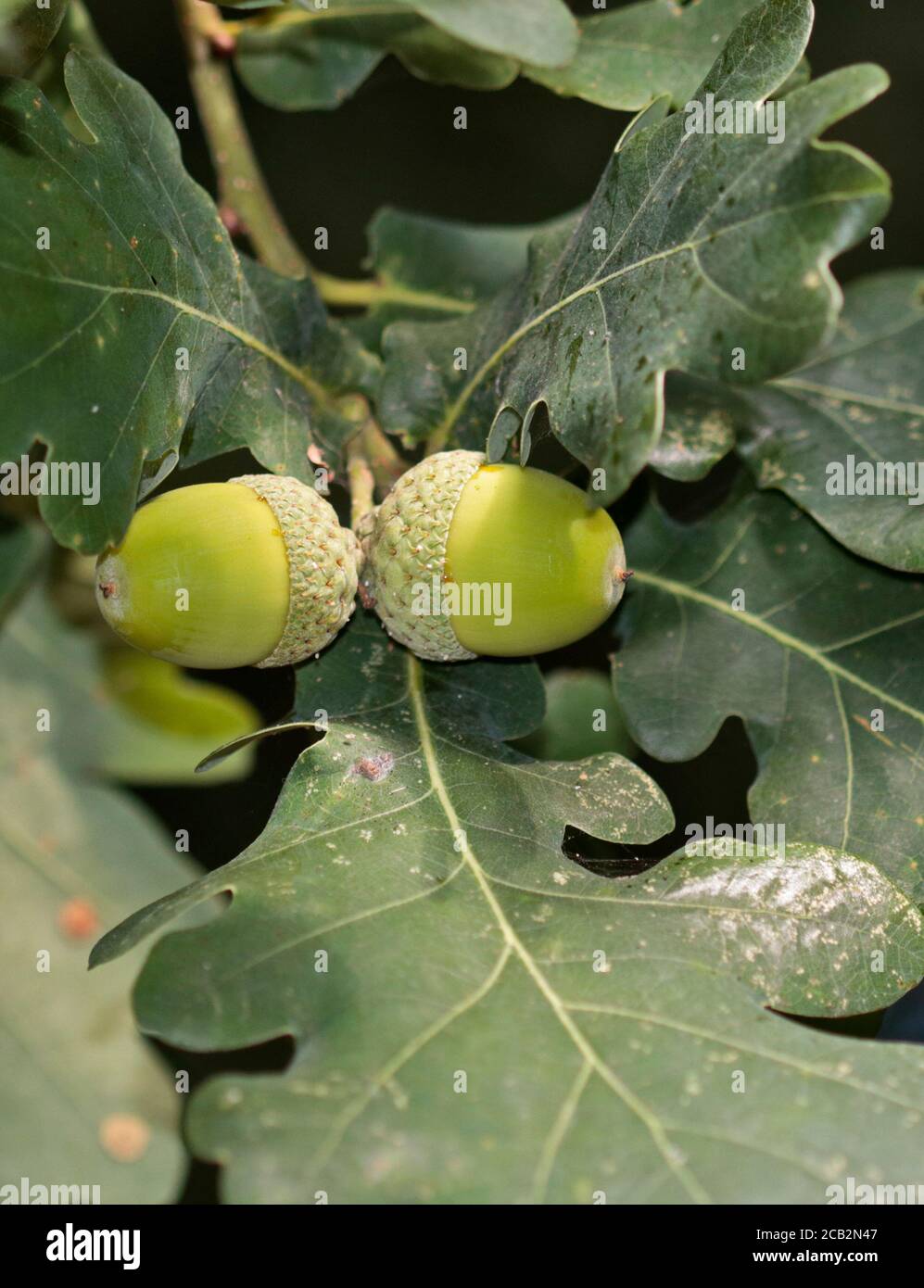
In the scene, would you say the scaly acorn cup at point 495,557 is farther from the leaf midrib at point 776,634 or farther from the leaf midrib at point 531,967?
the leaf midrib at point 776,634

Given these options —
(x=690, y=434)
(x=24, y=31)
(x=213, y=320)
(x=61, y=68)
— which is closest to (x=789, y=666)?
(x=690, y=434)

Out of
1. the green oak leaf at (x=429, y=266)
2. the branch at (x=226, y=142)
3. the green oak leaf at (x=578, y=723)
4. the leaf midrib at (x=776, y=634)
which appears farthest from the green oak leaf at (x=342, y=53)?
the green oak leaf at (x=578, y=723)

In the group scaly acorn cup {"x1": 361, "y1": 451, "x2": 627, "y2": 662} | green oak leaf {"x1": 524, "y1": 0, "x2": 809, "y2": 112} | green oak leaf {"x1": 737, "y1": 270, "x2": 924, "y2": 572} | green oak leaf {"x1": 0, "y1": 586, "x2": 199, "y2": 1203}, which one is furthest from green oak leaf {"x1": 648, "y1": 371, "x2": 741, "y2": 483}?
green oak leaf {"x1": 0, "y1": 586, "x2": 199, "y2": 1203}

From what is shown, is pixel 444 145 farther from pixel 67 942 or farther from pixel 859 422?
pixel 67 942

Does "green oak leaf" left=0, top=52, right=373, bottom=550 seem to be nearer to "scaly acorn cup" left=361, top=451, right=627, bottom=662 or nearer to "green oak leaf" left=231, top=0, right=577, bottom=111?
"scaly acorn cup" left=361, top=451, right=627, bottom=662

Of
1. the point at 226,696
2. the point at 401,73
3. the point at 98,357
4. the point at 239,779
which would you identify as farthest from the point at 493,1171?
the point at 401,73

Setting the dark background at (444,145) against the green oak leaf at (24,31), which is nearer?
the green oak leaf at (24,31)

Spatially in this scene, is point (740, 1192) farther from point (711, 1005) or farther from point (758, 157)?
point (758, 157)
